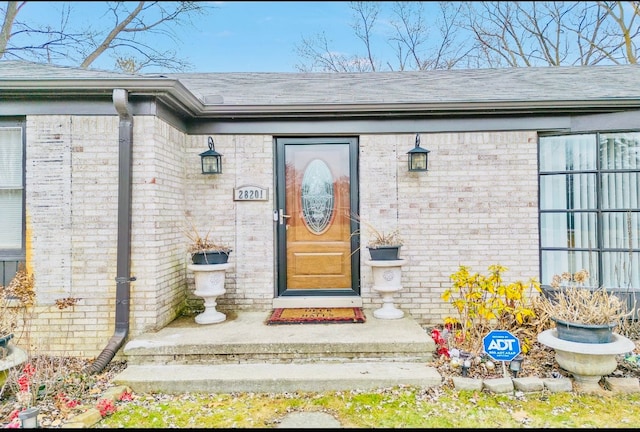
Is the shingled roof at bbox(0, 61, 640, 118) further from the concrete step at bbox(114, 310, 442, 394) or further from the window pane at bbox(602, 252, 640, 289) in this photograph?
the concrete step at bbox(114, 310, 442, 394)

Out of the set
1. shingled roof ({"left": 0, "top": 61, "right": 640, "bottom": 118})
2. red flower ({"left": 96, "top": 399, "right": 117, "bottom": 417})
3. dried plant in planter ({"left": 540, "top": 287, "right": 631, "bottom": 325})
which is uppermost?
shingled roof ({"left": 0, "top": 61, "right": 640, "bottom": 118})

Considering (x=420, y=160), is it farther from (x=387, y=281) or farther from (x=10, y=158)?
(x=10, y=158)

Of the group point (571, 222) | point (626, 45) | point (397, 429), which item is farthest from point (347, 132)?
point (626, 45)

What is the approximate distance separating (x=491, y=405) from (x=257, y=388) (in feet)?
6.20

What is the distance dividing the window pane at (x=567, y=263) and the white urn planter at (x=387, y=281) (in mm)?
1927

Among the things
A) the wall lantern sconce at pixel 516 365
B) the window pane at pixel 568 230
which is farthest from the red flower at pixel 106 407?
the window pane at pixel 568 230

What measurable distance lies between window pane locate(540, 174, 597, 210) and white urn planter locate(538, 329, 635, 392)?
6.23 ft

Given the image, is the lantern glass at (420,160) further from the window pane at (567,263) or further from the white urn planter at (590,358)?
the white urn planter at (590,358)

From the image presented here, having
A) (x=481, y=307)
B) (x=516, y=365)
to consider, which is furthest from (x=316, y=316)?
(x=516, y=365)

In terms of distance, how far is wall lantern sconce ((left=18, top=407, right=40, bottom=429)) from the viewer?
2.59 m

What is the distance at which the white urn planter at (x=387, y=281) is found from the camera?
4.23m

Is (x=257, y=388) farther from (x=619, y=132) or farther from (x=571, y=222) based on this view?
(x=619, y=132)

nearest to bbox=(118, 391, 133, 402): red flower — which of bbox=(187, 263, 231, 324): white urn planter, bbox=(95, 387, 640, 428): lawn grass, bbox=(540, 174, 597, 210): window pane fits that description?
bbox=(95, 387, 640, 428): lawn grass

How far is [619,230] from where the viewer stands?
459 cm
